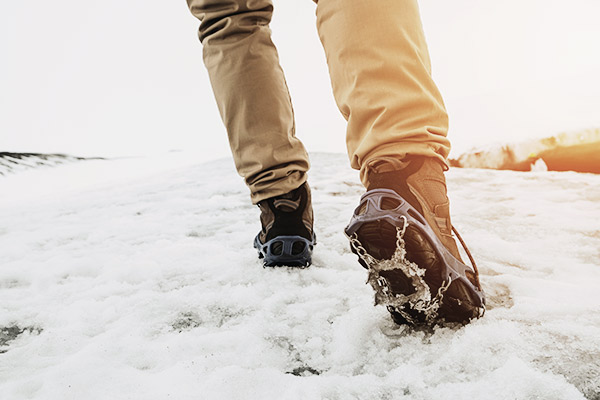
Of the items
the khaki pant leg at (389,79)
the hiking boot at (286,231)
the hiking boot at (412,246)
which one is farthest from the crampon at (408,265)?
the hiking boot at (286,231)

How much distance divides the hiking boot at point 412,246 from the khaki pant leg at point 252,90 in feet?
1.42

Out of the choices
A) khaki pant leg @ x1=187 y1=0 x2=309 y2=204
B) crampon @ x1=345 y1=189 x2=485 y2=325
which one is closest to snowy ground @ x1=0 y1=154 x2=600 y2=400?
crampon @ x1=345 y1=189 x2=485 y2=325

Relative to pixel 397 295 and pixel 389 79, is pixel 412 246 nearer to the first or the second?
pixel 397 295

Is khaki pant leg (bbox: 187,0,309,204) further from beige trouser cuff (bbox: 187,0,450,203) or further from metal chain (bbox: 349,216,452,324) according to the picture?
metal chain (bbox: 349,216,452,324)

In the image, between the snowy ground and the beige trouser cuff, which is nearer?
the snowy ground

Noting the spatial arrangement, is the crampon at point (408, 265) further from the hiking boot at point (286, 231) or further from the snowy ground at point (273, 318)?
the hiking boot at point (286, 231)

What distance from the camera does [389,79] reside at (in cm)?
80

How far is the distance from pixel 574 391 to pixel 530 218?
3.79 feet

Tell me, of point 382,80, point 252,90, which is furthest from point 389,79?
point 252,90

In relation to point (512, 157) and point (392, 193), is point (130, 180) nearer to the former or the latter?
point (512, 157)

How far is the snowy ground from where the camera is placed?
692mm

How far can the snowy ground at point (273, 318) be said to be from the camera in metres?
0.69

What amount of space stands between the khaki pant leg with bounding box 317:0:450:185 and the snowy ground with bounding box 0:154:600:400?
0.34 m

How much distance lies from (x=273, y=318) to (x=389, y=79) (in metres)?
0.53
